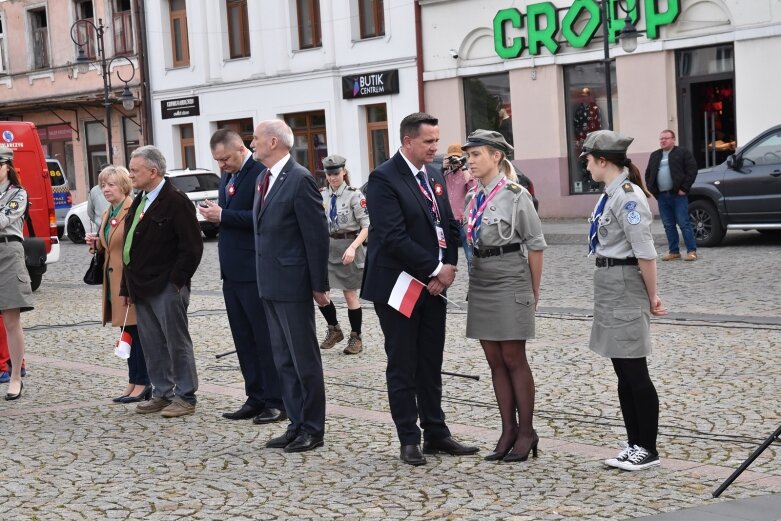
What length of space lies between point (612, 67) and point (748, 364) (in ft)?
59.3

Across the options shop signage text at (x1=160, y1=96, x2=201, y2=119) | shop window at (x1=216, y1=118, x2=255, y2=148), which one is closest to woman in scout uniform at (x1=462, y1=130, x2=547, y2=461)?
shop window at (x1=216, y1=118, x2=255, y2=148)

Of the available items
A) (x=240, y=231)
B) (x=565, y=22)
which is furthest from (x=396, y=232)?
(x=565, y=22)

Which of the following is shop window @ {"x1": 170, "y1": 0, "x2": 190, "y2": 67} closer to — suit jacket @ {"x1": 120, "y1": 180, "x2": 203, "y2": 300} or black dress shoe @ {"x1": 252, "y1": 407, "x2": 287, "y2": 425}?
suit jacket @ {"x1": 120, "y1": 180, "x2": 203, "y2": 300}

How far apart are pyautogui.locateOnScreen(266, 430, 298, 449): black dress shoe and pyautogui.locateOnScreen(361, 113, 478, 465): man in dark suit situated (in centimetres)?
85

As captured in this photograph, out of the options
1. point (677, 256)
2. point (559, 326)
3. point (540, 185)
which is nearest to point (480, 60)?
point (540, 185)

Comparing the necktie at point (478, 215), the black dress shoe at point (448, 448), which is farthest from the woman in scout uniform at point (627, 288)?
the black dress shoe at point (448, 448)

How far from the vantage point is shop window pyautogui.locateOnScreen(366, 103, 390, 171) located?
32.0 m

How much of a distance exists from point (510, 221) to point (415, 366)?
96 centimetres

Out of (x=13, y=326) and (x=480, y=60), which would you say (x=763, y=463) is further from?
(x=480, y=60)

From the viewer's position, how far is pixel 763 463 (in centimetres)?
665

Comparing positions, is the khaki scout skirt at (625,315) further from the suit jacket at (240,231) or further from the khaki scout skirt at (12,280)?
the khaki scout skirt at (12,280)

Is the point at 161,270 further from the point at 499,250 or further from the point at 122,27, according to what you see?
the point at 122,27

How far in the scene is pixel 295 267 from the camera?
25.2 ft

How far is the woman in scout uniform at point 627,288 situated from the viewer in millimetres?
6613
